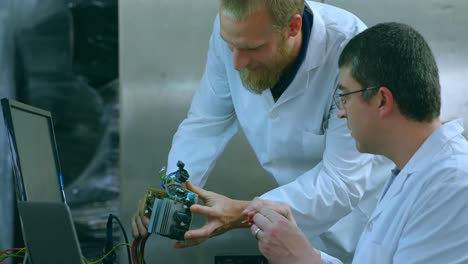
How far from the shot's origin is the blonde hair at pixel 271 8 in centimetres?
156

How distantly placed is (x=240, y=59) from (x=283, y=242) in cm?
51

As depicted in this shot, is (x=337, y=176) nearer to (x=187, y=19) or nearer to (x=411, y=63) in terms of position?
(x=411, y=63)

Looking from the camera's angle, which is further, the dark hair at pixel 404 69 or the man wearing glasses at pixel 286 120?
the man wearing glasses at pixel 286 120

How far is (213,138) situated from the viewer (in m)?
2.00

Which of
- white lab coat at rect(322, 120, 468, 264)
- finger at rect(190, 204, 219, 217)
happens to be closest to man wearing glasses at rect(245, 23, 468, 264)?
white lab coat at rect(322, 120, 468, 264)

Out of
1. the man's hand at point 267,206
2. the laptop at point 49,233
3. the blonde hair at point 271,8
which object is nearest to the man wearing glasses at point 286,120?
the blonde hair at point 271,8

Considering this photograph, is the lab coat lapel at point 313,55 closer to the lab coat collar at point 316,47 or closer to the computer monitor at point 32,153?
the lab coat collar at point 316,47

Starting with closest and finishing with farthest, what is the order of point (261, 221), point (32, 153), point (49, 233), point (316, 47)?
point (49, 233) → point (32, 153) → point (261, 221) → point (316, 47)

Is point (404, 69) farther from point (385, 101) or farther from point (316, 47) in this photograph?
point (316, 47)

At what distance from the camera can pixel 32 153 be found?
1.29m

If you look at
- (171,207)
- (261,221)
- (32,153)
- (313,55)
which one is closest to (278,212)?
(261,221)

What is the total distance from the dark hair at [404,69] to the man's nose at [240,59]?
0.42 metres

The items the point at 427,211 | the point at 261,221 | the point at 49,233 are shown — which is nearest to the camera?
the point at 49,233

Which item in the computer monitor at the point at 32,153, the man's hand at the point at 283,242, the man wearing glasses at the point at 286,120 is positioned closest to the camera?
the computer monitor at the point at 32,153
